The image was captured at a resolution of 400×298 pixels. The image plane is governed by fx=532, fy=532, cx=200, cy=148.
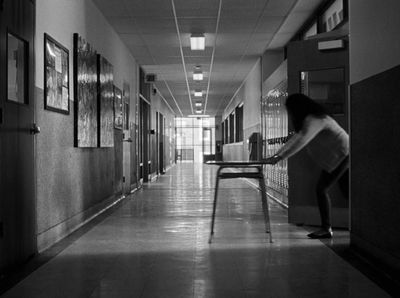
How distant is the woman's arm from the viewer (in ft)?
14.7

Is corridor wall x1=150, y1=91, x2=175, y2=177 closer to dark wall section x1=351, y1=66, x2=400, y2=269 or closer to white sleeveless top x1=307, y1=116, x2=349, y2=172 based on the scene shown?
white sleeveless top x1=307, y1=116, x2=349, y2=172

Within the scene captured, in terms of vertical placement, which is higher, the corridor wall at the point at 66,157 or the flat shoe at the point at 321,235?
the corridor wall at the point at 66,157

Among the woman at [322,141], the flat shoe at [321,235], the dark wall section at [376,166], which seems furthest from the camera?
the flat shoe at [321,235]

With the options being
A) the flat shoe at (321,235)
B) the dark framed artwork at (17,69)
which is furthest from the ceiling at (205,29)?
the flat shoe at (321,235)

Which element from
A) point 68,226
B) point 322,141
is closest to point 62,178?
point 68,226

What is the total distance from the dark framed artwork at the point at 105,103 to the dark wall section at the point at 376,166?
354 centimetres

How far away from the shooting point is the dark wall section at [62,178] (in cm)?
441

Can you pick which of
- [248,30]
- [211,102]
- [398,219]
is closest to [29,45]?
[398,219]

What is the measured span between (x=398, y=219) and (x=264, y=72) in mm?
7909

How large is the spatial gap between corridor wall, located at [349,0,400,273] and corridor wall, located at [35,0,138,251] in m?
2.52

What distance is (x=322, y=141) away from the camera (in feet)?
15.5

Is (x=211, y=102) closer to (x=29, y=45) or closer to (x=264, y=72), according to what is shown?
(x=264, y=72)

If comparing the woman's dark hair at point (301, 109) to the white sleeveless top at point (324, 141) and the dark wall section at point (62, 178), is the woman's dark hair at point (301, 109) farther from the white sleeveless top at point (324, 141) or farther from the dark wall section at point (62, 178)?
the dark wall section at point (62, 178)

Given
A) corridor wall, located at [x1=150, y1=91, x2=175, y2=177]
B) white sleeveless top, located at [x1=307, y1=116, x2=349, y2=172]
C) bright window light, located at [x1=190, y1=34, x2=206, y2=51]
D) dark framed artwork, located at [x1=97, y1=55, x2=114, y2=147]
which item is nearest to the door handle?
white sleeveless top, located at [x1=307, y1=116, x2=349, y2=172]
